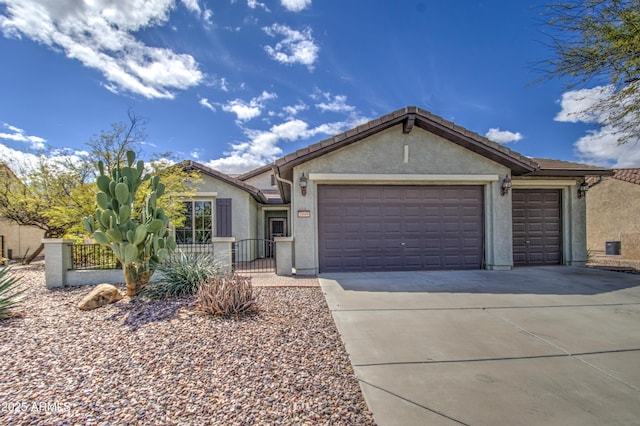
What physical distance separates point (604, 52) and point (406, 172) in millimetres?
4939

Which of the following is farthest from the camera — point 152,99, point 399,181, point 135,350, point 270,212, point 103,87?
point 270,212

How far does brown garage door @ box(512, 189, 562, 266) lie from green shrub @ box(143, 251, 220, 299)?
32.7 ft

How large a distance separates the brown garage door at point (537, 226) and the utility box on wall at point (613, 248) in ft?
29.5

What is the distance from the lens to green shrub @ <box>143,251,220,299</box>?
6.05m

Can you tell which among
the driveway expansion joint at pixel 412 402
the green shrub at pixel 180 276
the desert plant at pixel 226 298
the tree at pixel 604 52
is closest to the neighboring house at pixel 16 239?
the green shrub at pixel 180 276

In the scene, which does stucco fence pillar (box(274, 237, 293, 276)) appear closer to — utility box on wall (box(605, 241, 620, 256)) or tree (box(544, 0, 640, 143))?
tree (box(544, 0, 640, 143))

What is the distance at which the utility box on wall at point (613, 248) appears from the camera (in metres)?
16.2

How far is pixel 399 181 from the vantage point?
9547mm

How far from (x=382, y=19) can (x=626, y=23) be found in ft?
20.1

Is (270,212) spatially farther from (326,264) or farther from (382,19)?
(382,19)

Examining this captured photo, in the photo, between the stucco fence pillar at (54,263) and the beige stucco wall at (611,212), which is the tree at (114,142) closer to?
the stucco fence pillar at (54,263)

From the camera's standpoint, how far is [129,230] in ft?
20.1

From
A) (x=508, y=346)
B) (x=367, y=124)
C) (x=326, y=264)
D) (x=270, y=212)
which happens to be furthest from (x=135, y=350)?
(x=270, y=212)

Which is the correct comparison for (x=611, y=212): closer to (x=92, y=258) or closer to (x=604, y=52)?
(x=604, y=52)
